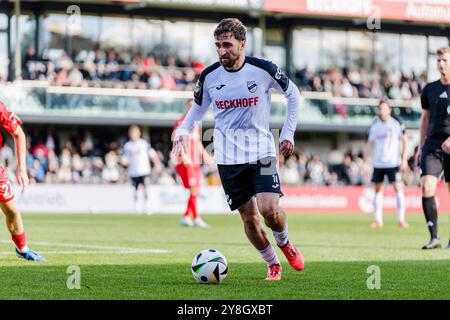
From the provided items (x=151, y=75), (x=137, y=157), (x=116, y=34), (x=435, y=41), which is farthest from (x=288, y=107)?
(x=435, y=41)

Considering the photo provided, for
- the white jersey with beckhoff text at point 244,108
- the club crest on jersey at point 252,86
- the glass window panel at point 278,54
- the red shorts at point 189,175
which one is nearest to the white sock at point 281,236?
the white jersey with beckhoff text at point 244,108

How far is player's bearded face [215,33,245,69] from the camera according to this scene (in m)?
8.80

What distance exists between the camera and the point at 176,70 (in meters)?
38.0

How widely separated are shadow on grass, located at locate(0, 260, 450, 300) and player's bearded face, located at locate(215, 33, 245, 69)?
2.07 m

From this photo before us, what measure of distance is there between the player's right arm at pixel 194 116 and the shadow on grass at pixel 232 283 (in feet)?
4.14

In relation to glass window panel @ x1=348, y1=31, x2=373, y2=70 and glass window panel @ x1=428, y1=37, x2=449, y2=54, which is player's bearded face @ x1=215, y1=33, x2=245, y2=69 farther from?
glass window panel @ x1=428, y1=37, x2=449, y2=54

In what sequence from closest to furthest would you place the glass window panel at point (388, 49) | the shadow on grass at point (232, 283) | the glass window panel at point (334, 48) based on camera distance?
the shadow on grass at point (232, 283) → the glass window panel at point (334, 48) → the glass window panel at point (388, 49)

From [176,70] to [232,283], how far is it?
29625 mm

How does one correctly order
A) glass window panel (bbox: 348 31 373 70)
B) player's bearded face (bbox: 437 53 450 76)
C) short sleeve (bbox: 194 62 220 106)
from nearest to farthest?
short sleeve (bbox: 194 62 220 106) → player's bearded face (bbox: 437 53 450 76) → glass window panel (bbox: 348 31 373 70)

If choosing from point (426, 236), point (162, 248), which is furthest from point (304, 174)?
point (162, 248)

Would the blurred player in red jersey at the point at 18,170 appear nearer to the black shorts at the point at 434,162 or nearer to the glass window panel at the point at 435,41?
the black shorts at the point at 434,162

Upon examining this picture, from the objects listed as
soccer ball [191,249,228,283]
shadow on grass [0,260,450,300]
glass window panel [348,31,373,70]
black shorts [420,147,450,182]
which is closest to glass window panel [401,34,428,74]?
glass window panel [348,31,373,70]

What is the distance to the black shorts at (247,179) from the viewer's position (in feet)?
29.7

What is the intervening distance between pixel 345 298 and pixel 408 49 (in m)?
39.2
